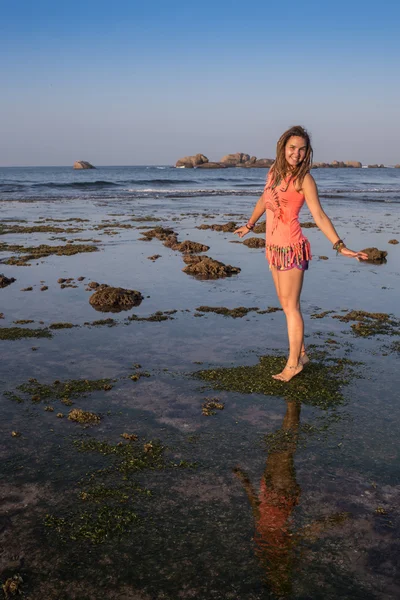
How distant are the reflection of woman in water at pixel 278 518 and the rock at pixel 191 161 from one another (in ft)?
509

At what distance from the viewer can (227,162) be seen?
170 meters

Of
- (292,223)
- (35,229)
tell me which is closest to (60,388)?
(292,223)

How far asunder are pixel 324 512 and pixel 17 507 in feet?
6.01

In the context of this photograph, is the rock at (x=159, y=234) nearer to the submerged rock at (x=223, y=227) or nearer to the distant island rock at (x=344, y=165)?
the submerged rock at (x=223, y=227)

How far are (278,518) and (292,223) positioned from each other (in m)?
2.93

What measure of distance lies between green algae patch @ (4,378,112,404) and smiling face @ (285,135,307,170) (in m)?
2.70

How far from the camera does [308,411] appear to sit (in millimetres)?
4652

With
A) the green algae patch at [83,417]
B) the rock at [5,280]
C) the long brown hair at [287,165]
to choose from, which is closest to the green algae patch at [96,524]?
the green algae patch at [83,417]

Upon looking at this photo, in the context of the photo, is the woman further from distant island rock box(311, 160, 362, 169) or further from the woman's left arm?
distant island rock box(311, 160, 362, 169)

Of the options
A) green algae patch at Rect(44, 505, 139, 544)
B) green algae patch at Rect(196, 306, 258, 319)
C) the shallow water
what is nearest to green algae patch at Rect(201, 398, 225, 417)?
the shallow water

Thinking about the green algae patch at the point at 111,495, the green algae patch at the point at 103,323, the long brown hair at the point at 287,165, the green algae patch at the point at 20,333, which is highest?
the long brown hair at the point at 287,165

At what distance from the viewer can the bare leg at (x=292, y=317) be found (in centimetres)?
530

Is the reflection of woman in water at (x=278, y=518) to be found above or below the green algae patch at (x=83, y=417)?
below

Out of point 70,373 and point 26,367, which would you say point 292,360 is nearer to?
point 70,373
